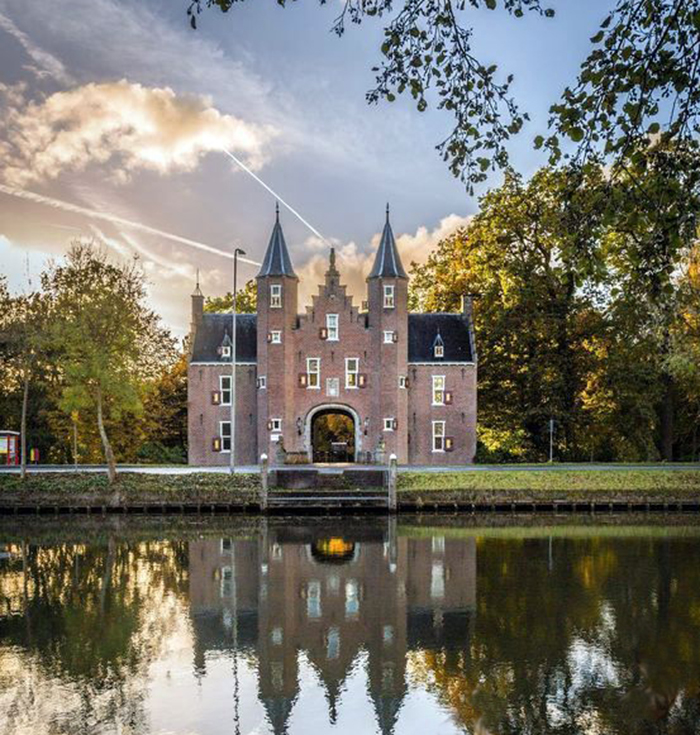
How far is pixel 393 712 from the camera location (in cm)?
984

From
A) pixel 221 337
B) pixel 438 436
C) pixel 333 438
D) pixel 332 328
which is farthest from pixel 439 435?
pixel 221 337

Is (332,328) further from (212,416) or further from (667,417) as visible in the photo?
(667,417)

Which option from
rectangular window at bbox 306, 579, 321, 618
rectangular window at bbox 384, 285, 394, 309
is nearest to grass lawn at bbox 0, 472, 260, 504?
rectangular window at bbox 384, 285, 394, 309

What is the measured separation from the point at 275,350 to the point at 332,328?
3.15 m

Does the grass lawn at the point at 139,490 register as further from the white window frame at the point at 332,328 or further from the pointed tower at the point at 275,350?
the white window frame at the point at 332,328

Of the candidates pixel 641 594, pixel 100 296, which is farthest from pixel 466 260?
pixel 641 594

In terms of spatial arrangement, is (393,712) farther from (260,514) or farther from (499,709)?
(260,514)

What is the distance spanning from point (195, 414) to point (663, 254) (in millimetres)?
34424

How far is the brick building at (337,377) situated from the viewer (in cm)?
3778

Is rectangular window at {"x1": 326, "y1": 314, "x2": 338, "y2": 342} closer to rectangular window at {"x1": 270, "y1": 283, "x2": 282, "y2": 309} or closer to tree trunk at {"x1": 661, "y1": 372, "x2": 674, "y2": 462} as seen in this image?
rectangular window at {"x1": 270, "y1": 283, "x2": 282, "y2": 309}

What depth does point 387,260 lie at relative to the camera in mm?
38250

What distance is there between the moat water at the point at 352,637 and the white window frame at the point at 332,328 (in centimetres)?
1675

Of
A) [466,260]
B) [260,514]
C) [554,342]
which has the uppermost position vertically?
[466,260]

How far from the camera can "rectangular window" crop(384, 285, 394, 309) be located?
38.0 meters
